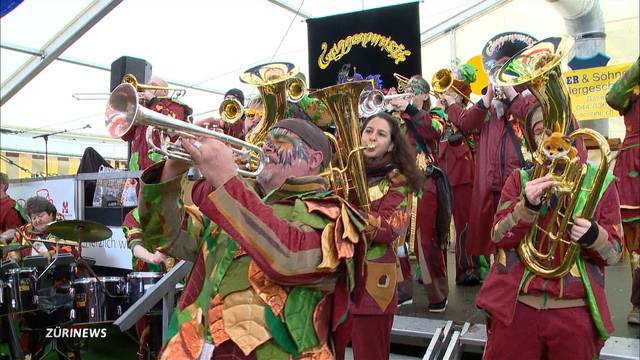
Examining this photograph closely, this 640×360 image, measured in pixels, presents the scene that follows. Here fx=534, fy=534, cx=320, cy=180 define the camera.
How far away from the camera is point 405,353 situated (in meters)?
3.92

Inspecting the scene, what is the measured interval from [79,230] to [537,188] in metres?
3.51

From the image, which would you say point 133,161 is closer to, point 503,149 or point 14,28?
point 503,149

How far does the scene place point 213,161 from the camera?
1629 millimetres

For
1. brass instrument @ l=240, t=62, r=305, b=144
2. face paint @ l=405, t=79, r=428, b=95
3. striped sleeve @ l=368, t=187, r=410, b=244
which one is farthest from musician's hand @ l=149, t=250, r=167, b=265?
face paint @ l=405, t=79, r=428, b=95

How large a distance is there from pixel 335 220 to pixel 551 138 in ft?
3.92

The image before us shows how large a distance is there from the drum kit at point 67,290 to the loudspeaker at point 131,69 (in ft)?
4.70

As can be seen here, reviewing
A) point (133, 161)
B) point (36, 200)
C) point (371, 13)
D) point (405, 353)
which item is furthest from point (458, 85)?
point (36, 200)

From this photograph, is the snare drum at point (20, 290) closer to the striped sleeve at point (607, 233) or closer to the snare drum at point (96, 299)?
the snare drum at point (96, 299)

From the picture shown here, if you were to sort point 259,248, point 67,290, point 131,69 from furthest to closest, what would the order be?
point 131,69 < point 67,290 < point 259,248

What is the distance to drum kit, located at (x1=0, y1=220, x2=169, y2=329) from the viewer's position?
13.6 feet

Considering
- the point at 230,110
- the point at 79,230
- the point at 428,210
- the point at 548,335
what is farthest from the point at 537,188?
the point at 79,230

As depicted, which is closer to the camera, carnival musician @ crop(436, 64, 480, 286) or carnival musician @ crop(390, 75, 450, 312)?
carnival musician @ crop(390, 75, 450, 312)

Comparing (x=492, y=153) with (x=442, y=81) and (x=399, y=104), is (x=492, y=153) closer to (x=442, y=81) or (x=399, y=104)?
(x=399, y=104)

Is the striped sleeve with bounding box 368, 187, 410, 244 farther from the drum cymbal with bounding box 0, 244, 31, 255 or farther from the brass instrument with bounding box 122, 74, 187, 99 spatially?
the drum cymbal with bounding box 0, 244, 31, 255
